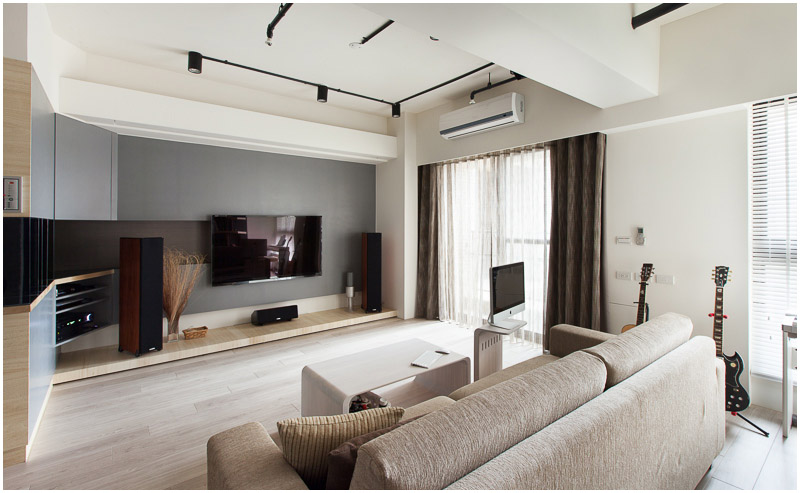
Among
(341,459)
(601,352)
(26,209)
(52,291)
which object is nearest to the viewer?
(341,459)

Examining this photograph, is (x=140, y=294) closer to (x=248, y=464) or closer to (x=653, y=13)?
(x=248, y=464)

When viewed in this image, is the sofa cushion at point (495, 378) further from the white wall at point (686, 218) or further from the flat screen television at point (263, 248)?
the flat screen television at point (263, 248)

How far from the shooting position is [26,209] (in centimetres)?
213

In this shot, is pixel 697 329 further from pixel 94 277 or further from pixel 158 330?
pixel 94 277

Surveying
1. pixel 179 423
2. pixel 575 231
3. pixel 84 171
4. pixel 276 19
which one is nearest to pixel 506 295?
pixel 575 231

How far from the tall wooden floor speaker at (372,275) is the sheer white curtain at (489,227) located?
2.86ft

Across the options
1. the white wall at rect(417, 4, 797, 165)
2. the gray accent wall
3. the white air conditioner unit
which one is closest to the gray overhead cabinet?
the gray accent wall

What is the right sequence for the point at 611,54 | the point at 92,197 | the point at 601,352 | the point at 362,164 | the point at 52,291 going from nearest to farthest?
the point at 601,352, the point at 611,54, the point at 52,291, the point at 92,197, the point at 362,164

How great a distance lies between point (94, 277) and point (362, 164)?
346 cm

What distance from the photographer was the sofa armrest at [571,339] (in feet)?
8.34

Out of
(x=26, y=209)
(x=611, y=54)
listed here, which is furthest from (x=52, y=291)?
(x=611, y=54)

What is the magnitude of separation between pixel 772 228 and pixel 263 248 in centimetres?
470

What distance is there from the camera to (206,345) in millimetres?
3814

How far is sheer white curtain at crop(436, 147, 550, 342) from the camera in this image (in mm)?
3947
